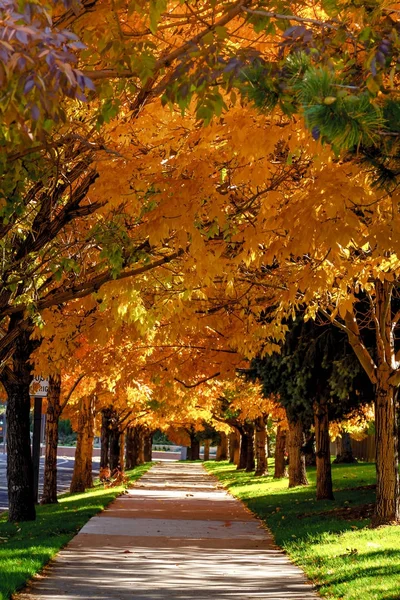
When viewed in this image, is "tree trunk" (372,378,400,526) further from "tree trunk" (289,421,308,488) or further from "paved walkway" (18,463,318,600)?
"tree trunk" (289,421,308,488)

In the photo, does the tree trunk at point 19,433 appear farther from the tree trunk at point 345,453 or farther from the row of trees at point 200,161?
the tree trunk at point 345,453

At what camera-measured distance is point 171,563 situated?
41.4 feet

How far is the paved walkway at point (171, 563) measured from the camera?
10078 mm

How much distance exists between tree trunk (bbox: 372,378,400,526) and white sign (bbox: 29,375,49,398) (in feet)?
23.5

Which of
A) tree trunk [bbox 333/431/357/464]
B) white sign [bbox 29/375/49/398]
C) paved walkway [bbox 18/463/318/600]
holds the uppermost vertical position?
white sign [bbox 29/375/49/398]

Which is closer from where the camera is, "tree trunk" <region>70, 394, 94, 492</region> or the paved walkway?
the paved walkway

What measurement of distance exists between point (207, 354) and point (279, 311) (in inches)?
263

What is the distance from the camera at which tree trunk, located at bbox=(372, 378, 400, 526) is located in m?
15.6

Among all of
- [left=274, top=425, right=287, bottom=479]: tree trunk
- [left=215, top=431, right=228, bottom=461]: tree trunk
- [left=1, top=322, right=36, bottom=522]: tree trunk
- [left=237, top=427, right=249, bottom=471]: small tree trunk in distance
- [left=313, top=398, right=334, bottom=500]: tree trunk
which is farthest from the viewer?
[left=215, top=431, right=228, bottom=461]: tree trunk

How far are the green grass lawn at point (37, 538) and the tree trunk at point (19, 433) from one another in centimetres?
47

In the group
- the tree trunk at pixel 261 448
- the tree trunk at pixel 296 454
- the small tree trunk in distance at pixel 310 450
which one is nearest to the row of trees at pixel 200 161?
the tree trunk at pixel 296 454

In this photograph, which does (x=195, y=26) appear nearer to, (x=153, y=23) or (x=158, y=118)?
(x=158, y=118)

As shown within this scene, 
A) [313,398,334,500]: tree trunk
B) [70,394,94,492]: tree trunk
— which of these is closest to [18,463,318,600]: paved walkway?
[313,398,334,500]: tree trunk

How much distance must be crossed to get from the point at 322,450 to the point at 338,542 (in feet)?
30.5
